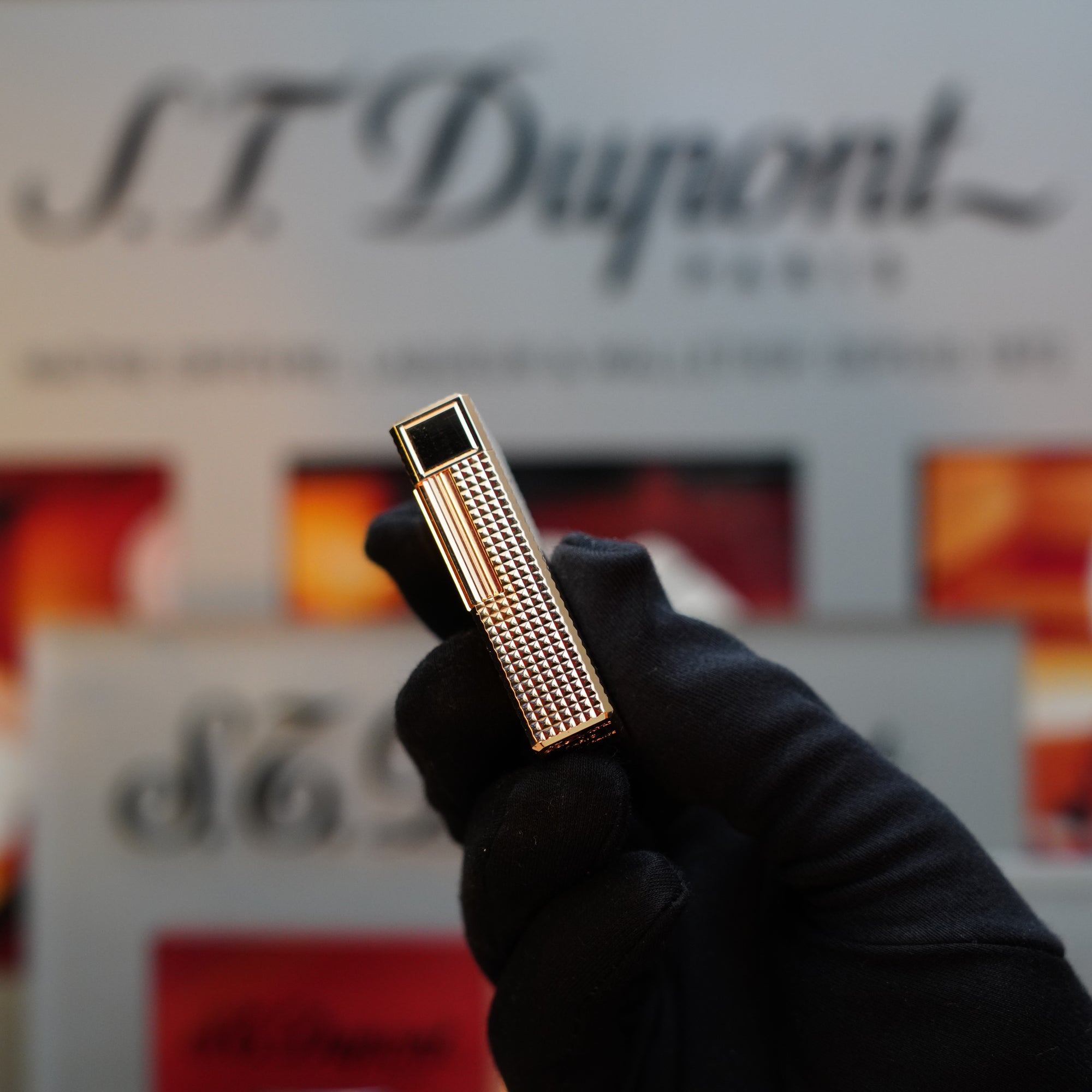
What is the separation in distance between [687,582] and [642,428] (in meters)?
0.22

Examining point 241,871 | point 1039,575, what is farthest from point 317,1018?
point 1039,575

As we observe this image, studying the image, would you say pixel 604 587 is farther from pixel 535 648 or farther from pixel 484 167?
pixel 484 167

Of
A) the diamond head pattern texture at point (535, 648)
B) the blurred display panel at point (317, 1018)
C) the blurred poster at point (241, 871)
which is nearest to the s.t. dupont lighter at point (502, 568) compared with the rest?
the diamond head pattern texture at point (535, 648)

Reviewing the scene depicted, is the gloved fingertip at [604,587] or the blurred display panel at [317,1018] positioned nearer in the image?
the gloved fingertip at [604,587]

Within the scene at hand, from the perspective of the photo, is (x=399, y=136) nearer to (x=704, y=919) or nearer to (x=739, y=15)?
(x=739, y=15)

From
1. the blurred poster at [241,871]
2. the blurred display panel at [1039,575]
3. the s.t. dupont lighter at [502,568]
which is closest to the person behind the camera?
the s.t. dupont lighter at [502,568]

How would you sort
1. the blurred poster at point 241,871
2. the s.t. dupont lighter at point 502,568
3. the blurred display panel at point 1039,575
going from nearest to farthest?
1. the s.t. dupont lighter at point 502,568
2. the blurred poster at point 241,871
3. the blurred display panel at point 1039,575

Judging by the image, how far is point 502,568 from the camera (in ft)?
1.24

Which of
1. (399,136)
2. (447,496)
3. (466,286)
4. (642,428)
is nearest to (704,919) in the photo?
(447,496)

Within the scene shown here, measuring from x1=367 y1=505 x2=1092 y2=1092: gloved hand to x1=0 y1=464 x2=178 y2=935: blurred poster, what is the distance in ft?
3.32

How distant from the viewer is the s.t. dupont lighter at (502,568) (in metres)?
0.38

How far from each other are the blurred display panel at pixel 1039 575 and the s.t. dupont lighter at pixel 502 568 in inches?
40.5

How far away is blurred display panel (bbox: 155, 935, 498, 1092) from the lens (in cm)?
116

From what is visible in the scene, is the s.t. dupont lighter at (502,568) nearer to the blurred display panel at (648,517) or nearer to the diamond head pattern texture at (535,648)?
the diamond head pattern texture at (535,648)
